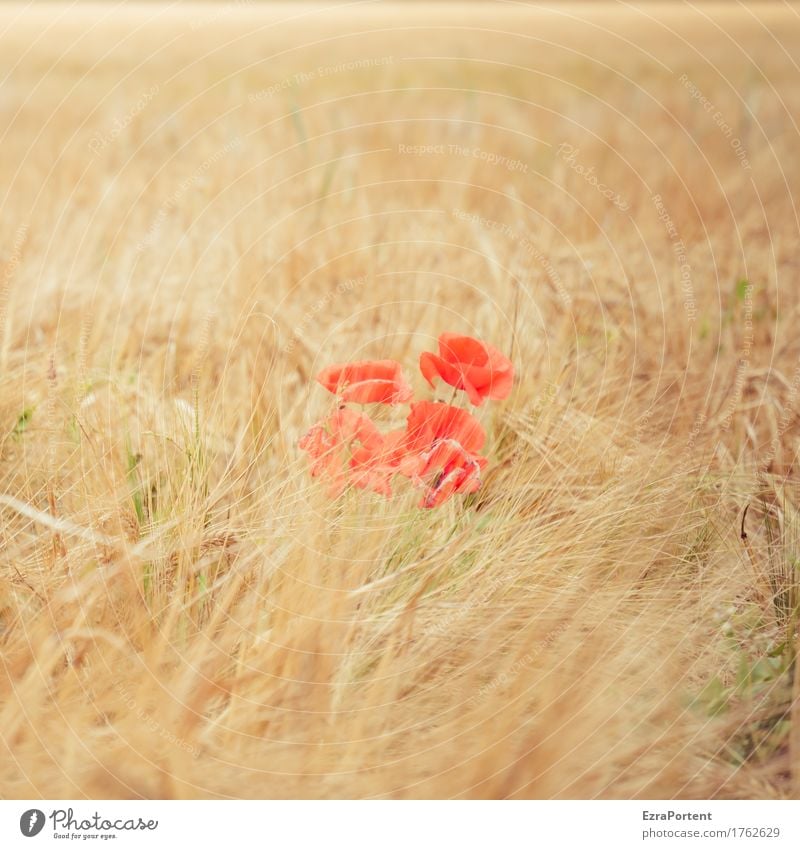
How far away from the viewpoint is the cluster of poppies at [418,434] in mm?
1314

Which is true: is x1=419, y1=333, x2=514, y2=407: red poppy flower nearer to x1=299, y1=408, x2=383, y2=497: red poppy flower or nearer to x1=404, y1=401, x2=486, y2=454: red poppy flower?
x1=404, y1=401, x2=486, y2=454: red poppy flower

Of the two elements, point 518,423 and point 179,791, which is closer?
point 179,791

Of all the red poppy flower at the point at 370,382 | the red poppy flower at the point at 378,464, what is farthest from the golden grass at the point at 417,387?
the red poppy flower at the point at 370,382

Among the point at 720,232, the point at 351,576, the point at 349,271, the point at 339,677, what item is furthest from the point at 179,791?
the point at 720,232

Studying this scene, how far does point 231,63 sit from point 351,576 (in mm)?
1753

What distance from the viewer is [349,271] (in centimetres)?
192

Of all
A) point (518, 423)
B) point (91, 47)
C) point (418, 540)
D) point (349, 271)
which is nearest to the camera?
point (418, 540)

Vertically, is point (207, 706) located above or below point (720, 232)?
below

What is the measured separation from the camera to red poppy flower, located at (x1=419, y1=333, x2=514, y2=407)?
133 centimetres

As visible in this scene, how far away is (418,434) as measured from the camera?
1.34m

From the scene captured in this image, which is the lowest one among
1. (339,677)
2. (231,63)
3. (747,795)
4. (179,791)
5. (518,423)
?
(747,795)

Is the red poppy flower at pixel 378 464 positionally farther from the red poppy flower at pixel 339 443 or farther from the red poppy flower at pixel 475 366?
the red poppy flower at pixel 475 366

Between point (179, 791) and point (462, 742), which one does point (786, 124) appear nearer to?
point (462, 742)

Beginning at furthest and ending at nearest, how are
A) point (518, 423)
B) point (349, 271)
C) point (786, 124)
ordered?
point (786, 124) → point (349, 271) → point (518, 423)
